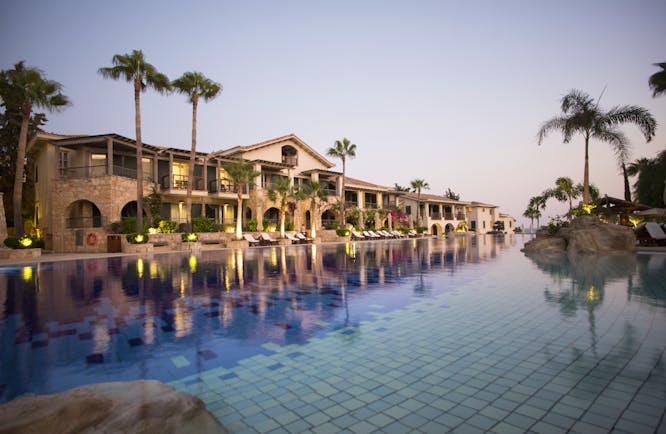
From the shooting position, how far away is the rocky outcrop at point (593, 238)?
15180 mm

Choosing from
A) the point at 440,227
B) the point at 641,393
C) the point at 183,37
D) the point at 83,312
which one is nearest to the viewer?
the point at 641,393

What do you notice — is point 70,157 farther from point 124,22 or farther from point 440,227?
point 440,227

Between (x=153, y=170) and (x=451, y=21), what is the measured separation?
2647cm

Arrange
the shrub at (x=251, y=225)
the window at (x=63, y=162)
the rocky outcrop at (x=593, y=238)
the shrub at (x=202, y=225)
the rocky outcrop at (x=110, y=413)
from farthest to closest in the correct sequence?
the shrub at (x=251, y=225), the shrub at (x=202, y=225), the window at (x=63, y=162), the rocky outcrop at (x=593, y=238), the rocky outcrop at (x=110, y=413)

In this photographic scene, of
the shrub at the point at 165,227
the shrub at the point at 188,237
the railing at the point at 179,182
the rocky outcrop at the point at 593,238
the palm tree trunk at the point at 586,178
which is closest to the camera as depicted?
the rocky outcrop at the point at 593,238

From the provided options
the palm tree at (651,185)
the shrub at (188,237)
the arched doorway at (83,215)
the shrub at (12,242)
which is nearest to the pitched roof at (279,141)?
the shrub at (188,237)

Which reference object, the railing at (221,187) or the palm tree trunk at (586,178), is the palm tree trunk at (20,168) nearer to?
the railing at (221,187)

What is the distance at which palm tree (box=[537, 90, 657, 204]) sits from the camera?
17.0 metres

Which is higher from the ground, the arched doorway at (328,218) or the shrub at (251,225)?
the arched doorway at (328,218)

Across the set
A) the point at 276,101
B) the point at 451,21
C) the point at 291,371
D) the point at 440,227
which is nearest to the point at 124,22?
the point at 451,21

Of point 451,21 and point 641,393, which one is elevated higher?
point 451,21

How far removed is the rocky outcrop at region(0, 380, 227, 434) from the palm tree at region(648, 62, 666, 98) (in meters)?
26.4

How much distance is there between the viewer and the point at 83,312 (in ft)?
19.6

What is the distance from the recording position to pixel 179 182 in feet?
91.0
